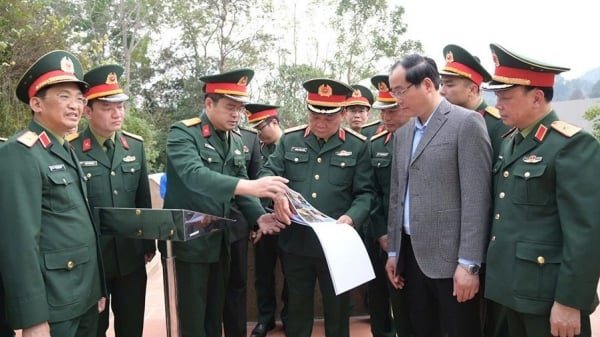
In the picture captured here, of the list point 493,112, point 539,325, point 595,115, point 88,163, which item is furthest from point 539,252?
point 595,115

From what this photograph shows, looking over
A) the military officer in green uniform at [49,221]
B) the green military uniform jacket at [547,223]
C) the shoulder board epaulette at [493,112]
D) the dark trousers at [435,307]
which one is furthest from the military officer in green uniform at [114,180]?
the shoulder board epaulette at [493,112]

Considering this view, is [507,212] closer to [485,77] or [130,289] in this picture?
[485,77]

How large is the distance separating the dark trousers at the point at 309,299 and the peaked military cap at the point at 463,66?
1488mm

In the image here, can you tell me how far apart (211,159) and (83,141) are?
0.81 metres

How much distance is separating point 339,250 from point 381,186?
1.20 metres

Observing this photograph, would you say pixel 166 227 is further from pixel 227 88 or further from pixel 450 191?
pixel 450 191

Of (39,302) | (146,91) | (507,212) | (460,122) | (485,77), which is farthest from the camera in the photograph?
(146,91)

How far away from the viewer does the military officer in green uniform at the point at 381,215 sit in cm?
339

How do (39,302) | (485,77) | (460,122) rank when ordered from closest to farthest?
(39,302) → (460,122) → (485,77)

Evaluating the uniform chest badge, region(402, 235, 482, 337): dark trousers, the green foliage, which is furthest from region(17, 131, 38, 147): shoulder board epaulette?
the green foliage

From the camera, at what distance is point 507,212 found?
7.00ft

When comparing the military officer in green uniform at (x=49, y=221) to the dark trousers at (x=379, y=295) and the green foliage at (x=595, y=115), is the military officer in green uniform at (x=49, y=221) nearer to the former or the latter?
the dark trousers at (x=379, y=295)

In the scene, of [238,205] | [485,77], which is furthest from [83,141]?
[485,77]

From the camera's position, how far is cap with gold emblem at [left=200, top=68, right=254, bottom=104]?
2.96 meters
